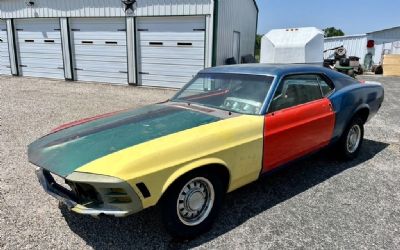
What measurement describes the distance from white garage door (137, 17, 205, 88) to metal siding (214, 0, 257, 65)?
78cm

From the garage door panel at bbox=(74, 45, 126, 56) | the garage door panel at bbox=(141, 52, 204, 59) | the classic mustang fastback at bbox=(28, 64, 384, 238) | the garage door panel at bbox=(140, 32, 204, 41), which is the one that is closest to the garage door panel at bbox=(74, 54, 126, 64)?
the garage door panel at bbox=(74, 45, 126, 56)

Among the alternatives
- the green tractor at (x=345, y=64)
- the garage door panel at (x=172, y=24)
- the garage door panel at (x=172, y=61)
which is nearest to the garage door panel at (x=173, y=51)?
the garage door panel at (x=172, y=61)

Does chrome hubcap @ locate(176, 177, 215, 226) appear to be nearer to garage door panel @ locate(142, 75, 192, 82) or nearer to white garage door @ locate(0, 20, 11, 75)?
garage door panel @ locate(142, 75, 192, 82)

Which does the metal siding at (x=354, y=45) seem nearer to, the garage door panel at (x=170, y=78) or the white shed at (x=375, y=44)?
the white shed at (x=375, y=44)

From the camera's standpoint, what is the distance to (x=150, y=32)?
11688mm

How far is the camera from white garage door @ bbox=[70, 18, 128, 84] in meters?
12.3

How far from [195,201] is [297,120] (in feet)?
5.02

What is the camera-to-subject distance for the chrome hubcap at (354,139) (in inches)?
187

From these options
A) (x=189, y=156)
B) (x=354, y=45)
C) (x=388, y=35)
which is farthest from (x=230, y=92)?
(x=388, y=35)

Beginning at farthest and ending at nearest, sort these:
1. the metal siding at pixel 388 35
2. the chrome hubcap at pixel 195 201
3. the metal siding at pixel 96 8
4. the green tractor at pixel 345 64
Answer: the metal siding at pixel 388 35, the green tractor at pixel 345 64, the metal siding at pixel 96 8, the chrome hubcap at pixel 195 201

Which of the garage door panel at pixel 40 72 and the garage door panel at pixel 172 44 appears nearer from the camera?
the garage door panel at pixel 172 44

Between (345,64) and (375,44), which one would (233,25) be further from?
(375,44)

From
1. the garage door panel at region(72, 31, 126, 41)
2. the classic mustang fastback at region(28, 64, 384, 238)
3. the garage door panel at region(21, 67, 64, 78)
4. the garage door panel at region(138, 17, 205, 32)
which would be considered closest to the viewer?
the classic mustang fastback at region(28, 64, 384, 238)

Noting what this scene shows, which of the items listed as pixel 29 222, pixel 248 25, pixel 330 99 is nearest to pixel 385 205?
pixel 330 99
